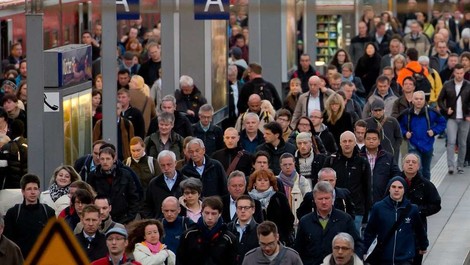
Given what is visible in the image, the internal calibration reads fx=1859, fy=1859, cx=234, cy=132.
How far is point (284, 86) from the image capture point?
32219 millimetres

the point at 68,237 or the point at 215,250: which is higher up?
the point at 68,237

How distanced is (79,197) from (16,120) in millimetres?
4543

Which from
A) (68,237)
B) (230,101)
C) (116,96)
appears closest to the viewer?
→ (68,237)

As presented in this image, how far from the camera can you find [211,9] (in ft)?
80.9

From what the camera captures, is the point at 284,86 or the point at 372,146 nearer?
the point at 372,146

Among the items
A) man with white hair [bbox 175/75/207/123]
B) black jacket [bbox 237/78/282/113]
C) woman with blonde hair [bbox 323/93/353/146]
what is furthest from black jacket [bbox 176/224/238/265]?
black jacket [bbox 237/78/282/113]

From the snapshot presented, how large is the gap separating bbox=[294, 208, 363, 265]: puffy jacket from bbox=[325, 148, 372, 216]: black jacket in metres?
2.67

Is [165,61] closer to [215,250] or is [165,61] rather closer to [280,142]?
[280,142]

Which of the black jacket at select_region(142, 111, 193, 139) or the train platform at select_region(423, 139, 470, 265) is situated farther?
the black jacket at select_region(142, 111, 193, 139)

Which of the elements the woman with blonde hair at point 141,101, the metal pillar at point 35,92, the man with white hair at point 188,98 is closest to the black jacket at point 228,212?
the metal pillar at point 35,92

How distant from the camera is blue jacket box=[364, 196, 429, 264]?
56.4ft

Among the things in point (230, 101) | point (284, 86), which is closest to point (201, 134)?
point (230, 101)

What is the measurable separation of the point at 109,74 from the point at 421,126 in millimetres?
4774

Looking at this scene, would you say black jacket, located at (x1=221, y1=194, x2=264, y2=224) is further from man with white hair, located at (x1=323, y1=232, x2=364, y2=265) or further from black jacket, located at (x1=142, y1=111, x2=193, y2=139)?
black jacket, located at (x1=142, y1=111, x2=193, y2=139)
